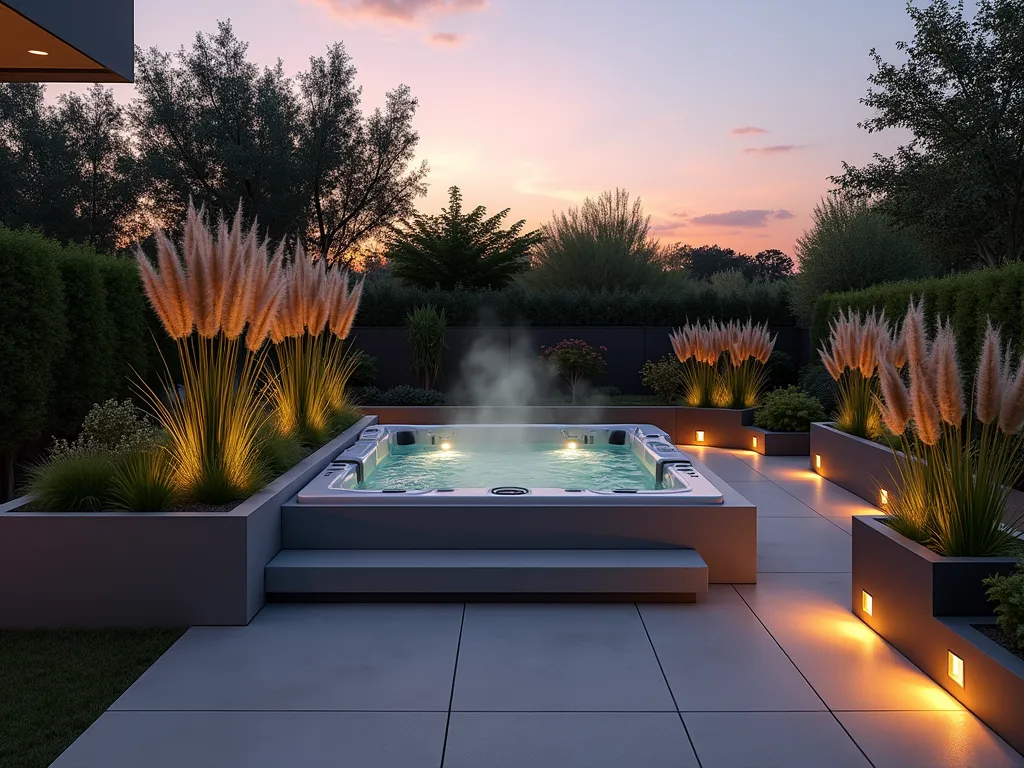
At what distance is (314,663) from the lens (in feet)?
9.25

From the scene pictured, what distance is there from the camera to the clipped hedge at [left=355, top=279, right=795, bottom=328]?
1198cm

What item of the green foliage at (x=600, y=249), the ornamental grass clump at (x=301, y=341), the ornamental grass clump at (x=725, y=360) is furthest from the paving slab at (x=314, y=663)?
the green foliage at (x=600, y=249)

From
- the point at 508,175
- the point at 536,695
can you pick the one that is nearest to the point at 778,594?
the point at 536,695

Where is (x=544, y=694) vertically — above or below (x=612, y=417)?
below

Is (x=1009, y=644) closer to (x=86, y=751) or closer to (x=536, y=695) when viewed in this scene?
(x=536, y=695)

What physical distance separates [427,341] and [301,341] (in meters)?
5.23

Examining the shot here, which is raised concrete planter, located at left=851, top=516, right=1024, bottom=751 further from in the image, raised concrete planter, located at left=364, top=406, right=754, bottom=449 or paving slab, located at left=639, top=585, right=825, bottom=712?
raised concrete planter, located at left=364, top=406, right=754, bottom=449

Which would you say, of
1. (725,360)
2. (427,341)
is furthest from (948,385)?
(427,341)

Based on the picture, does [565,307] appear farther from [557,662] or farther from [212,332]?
[557,662]

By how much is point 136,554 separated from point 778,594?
114 inches

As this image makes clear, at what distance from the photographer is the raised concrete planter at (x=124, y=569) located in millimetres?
3139

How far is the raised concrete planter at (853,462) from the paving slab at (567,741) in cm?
336

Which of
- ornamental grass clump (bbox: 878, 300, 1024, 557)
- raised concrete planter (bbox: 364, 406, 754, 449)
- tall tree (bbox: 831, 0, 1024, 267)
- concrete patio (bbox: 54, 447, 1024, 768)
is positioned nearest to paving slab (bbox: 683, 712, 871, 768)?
concrete patio (bbox: 54, 447, 1024, 768)

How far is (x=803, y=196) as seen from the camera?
13.4 m
